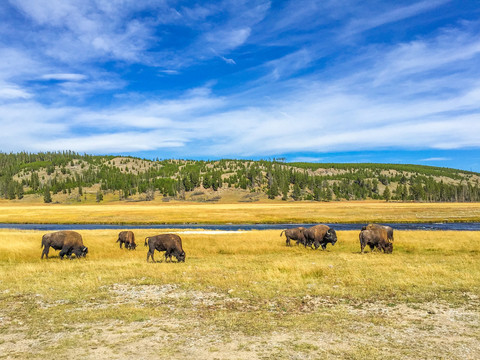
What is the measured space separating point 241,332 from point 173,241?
42.3ft

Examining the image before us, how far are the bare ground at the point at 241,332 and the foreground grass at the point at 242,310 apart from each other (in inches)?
1.2

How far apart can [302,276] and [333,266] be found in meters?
3.41

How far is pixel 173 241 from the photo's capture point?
21.0 metres

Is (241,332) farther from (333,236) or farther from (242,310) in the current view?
(333,236)

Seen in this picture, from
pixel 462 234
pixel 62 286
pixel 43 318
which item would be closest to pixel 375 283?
pixel 43 318

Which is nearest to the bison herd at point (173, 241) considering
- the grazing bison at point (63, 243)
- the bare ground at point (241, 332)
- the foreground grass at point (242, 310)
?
the grazing bison at point (63, 243)

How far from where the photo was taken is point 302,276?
15898 mm

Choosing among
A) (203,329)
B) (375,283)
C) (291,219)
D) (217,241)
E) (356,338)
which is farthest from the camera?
(291,219)

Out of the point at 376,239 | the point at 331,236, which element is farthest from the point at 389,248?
the point at 331,236

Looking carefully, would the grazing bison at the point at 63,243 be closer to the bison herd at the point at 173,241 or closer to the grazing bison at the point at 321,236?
the bison herd at the point at 173,241

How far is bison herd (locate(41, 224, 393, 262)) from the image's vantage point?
2108cm

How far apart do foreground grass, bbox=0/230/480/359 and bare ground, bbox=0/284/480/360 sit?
3 cm

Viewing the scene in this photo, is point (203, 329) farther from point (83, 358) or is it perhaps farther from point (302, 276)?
point (302, 276)

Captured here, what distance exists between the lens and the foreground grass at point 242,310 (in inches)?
309
